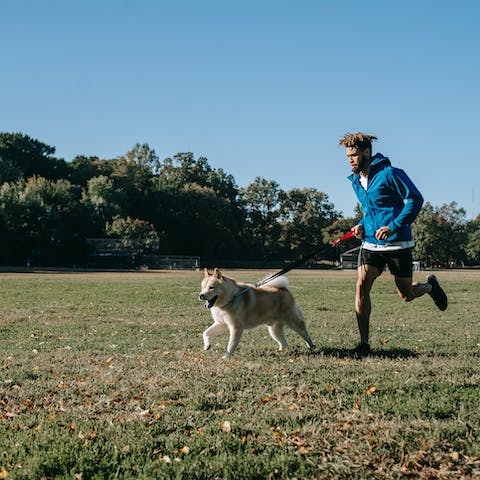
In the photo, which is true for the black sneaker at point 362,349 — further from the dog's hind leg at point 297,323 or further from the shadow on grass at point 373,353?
the dog's hind leg at point 297,323

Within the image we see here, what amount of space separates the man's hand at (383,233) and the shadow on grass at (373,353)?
1.53 meters

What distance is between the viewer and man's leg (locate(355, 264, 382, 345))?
6.93 m

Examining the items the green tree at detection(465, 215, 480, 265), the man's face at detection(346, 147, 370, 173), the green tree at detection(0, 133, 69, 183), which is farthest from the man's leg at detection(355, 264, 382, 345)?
the green tree at detection(465, 215, 480, 265)

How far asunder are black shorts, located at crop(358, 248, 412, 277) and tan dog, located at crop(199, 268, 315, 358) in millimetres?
1186

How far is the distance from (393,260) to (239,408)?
3.07 meters

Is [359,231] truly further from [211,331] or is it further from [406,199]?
[211,331]

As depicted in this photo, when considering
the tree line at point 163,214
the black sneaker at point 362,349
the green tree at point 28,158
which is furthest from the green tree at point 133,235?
the black sneaker at point 362,349

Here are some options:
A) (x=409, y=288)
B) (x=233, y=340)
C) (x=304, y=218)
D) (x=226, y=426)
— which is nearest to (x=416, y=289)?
(x=409, y=288)

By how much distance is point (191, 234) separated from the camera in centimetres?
8350

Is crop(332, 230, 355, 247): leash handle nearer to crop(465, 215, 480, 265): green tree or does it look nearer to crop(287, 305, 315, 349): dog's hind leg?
crop(287, 305, 315, 349): dog's hind leg

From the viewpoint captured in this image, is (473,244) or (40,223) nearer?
(40,223)

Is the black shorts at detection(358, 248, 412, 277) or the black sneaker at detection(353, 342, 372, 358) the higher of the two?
the black shorts at detection(358, 248, 412, 277)

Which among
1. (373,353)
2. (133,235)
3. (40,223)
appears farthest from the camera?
(133,235)

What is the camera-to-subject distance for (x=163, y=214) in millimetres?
83250
